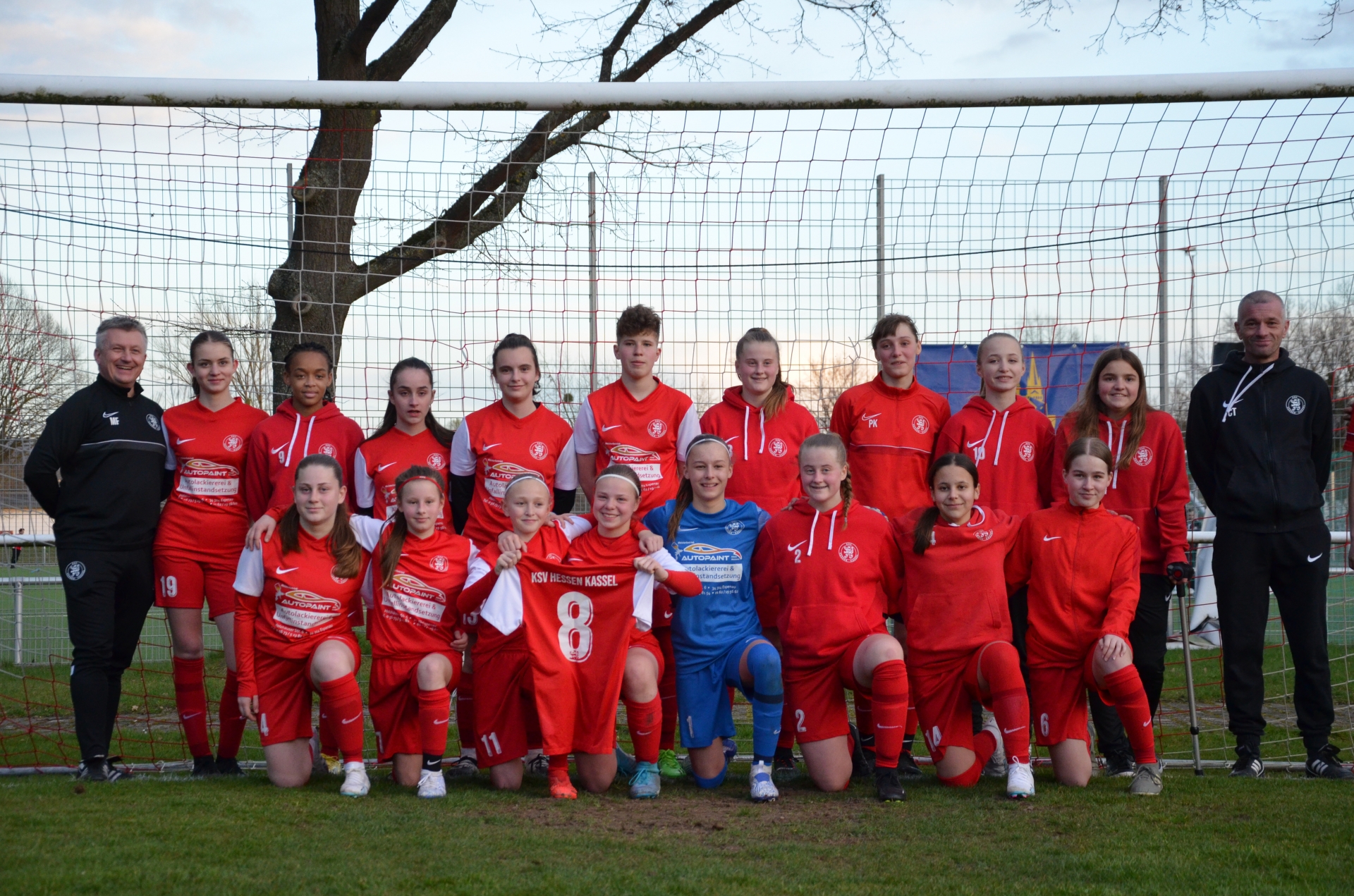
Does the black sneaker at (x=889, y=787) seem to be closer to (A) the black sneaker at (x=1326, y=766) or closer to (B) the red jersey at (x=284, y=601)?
(A) the black sneaker at (x=1326, y=766)

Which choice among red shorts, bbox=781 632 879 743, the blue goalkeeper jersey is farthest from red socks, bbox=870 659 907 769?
the blue goalkeeper jersey

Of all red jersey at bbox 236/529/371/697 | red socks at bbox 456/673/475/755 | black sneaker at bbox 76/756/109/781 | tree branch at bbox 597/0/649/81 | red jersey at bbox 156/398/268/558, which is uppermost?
tree branch at bbox 597/0/649/81

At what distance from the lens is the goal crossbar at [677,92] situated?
5.33 m

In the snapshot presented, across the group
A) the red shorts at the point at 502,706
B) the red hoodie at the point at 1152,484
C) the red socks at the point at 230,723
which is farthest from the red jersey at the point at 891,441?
the red socks at the point at 230,723

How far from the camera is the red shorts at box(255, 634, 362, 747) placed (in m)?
4.57

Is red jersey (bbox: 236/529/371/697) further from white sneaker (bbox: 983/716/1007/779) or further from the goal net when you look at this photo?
white sneaker (bbox: 983/716/1007/779)

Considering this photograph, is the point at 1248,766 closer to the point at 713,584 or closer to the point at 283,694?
the point at 713,584

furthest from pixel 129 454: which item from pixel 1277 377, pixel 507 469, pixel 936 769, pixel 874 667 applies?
pixel 1277 377

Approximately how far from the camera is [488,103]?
17.9 ft

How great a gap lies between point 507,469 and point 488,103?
191cm

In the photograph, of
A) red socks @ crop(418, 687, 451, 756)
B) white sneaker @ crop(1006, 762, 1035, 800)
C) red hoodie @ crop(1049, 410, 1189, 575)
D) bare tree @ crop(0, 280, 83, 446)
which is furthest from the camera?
bare tree @ crop(0, 280, 83, 446)

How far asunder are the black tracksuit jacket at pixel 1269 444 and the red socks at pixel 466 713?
11.5 ft

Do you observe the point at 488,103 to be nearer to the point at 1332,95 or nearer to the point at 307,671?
the point at 307,671

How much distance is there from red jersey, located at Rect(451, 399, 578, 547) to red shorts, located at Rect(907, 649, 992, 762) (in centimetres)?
184
